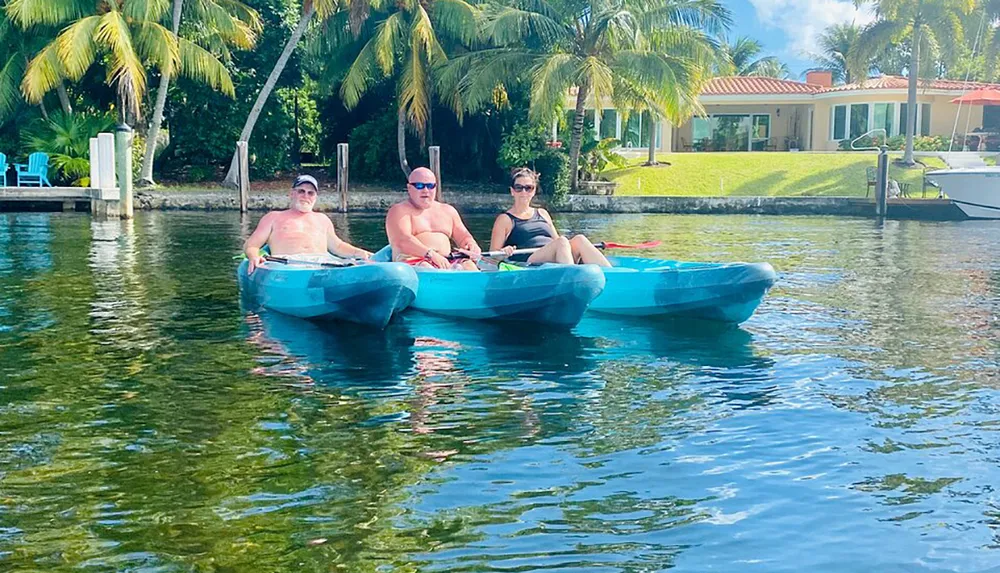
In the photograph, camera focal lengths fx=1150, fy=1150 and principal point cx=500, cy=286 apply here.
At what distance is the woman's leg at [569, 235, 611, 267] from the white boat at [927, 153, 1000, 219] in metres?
22.4

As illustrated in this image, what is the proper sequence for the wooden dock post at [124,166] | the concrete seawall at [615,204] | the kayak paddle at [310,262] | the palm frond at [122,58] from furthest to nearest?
the concrete seawall at [615,204], the palm frond at [122,58], the wooden dock post at [124,166], the kayak paddle at [310,262]

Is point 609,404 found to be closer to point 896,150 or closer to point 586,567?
point 586,567

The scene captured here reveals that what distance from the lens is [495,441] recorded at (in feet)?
22.4

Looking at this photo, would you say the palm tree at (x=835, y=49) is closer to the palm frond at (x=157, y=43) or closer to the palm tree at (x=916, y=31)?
the palm tree at (x=916, y=31)

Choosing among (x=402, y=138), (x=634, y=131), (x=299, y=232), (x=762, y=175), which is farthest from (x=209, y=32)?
(x=299, y=232)

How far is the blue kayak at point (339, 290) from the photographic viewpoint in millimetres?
10266

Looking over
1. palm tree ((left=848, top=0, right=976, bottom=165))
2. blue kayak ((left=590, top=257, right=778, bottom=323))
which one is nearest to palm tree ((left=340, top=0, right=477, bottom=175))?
palm tree ((left=848, top=0, right=976, bottom=165))

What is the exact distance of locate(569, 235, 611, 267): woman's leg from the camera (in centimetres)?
1104

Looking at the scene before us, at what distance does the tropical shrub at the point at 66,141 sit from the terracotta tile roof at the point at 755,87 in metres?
25.0

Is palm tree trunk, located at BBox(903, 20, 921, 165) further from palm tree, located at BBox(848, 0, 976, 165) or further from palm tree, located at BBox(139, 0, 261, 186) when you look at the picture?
palm tree, located at BBox(139, 0, 261, 186)

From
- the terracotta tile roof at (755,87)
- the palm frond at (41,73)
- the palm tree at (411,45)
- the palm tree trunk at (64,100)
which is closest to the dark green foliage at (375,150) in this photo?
the palm tree at (411,45)

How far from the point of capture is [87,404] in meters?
7.78

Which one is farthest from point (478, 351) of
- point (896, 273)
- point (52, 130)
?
point (52, 130)

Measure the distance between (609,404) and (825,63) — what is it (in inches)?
2384
